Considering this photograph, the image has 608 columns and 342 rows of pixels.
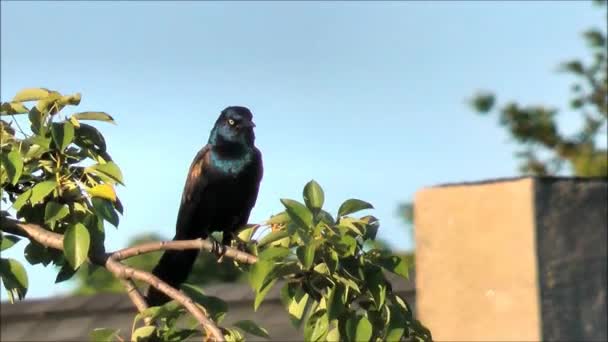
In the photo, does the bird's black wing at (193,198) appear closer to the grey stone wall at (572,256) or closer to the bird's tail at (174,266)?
the bird's tail at (174,266)

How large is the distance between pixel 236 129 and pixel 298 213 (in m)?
2.62

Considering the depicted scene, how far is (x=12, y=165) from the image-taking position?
258cm

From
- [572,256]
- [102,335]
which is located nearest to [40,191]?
[102,335]

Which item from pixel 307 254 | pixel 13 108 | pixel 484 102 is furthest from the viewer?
pixel 484 102

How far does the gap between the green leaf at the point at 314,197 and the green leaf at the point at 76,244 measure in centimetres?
41

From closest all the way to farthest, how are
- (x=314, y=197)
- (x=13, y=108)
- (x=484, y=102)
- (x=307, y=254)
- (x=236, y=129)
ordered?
(x=307, y=254), (x=314, y=197), (x=13, y=108), (x=236, y=129), (x=484, y=102)

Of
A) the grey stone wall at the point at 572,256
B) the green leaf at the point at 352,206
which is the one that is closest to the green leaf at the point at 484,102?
the grey stone wall at the point at 572,256

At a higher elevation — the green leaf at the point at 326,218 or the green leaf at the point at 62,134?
the green leaf at the point at 62,134

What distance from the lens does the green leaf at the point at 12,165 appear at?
2.57 m

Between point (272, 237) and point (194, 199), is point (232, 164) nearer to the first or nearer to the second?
point (194, 199)

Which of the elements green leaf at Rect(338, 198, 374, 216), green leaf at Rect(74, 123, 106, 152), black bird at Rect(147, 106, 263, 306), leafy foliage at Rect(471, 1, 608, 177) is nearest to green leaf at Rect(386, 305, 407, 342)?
green leaf at Rect(338, 198, 374, 216)

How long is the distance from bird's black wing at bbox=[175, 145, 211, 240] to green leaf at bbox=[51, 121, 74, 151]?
238cm

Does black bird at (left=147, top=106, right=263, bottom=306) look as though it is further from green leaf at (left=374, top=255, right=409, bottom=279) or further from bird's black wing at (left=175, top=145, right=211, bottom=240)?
green leaf at (left=374, top=255, right=409, bottom=279)

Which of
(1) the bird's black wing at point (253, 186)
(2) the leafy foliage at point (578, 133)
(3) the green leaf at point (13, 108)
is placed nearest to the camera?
(3) the green leaf at point (13, 108)
